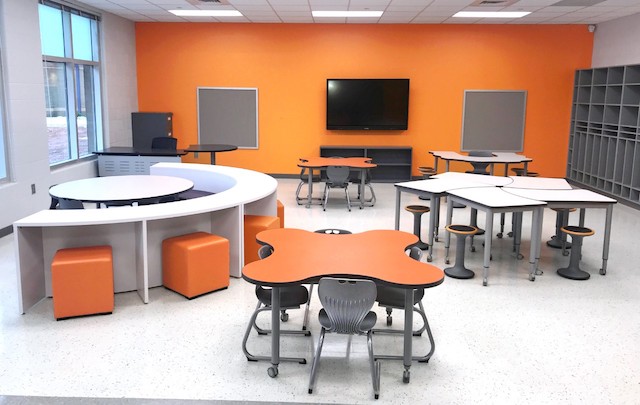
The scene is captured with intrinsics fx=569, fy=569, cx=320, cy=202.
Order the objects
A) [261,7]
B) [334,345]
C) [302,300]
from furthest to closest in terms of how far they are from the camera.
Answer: [261,7]
[334,345]
[302,300]

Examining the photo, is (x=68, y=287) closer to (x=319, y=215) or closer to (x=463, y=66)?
(x=319, y=215)

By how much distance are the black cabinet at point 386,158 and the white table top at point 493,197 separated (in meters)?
5.00

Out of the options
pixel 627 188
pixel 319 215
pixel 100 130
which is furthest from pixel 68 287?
pixel 627 188

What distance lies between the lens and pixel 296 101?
11297mm

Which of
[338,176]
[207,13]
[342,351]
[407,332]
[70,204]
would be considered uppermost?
[207,13]

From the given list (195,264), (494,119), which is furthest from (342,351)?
(494,119)

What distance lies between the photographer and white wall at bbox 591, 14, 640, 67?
933 cm

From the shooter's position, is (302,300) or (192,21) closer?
(302,300)

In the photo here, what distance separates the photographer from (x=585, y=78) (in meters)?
10.8

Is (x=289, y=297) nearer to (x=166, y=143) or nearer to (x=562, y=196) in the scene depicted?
(x=562, y=196)

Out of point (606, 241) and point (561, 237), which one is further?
point (561, 237)

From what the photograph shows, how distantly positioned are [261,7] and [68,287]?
6184mm

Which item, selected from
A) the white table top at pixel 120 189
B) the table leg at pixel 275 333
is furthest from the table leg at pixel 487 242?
the white table top at pixel 120 189

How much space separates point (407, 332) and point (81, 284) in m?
2.49
